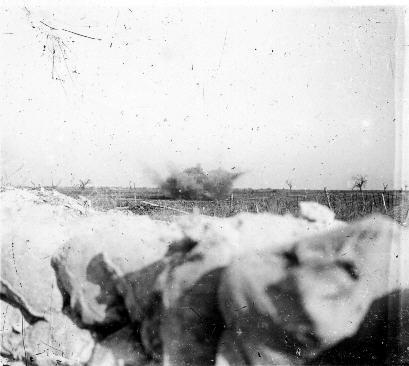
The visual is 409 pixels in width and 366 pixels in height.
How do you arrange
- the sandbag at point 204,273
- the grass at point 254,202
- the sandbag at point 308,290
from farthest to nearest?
the grass at point 254,202
the sandbag at point 204,273
the sandbag at point 308,290

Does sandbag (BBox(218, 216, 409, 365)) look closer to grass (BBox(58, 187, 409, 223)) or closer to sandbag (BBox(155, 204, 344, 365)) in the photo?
sandbag (BBox(155, 204, 344, 365))

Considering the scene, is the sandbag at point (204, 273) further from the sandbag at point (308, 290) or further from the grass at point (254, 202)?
the grass at point (254, 202)

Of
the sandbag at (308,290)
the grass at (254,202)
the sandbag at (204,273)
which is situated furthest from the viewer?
the grass at (254,202)

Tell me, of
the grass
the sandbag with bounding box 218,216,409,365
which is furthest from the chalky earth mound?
the grass

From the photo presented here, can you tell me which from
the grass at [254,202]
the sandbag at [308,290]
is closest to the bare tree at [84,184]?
the grass at [254,202]

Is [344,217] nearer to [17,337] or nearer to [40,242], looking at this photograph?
[40,242]

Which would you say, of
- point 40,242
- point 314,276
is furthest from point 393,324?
point 40,242

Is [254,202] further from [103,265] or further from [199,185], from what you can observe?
[103,265]
